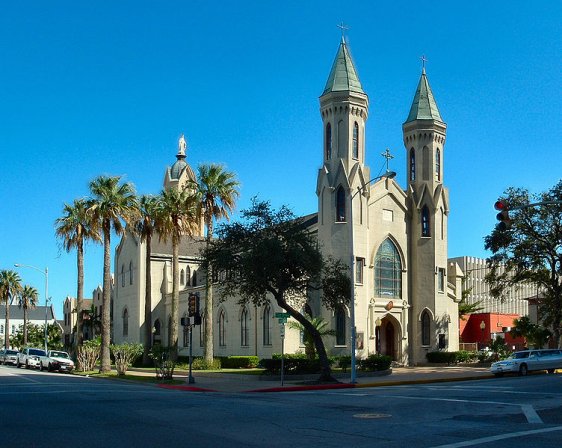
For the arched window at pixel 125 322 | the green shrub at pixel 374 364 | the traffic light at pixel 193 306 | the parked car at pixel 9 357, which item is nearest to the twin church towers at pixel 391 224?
the green shrub at pixel 374 364

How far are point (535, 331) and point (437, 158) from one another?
13.7 metres

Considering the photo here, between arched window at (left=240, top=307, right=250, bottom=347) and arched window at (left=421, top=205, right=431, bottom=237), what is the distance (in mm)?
13913

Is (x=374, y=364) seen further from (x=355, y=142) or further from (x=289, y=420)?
(x=289, y=420)

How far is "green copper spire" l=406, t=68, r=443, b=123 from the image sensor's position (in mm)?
51359

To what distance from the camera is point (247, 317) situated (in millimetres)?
51875

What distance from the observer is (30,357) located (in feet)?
175

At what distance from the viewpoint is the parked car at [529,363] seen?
36812 millimetres

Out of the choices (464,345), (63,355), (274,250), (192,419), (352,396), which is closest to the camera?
(192,419)

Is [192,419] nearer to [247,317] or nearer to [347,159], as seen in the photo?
[347,159]

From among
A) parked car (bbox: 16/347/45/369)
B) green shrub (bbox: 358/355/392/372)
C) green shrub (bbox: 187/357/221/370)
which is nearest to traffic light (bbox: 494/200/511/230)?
green shrub (bbox: 358/355/392/372)

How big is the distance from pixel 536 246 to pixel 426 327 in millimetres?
9273

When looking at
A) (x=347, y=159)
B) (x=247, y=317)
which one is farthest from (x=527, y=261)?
(x=247, y=317)

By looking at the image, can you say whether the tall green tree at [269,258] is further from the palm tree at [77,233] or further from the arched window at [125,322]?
the arched window at [125,322]

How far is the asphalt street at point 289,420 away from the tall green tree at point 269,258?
29.4 ft
